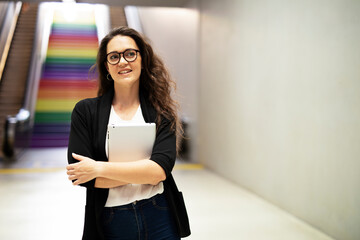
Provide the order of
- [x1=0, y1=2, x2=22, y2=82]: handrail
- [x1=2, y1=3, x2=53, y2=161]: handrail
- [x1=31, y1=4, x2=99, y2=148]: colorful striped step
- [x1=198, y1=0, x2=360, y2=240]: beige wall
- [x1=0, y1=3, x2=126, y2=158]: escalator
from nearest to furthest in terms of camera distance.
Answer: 1. [x1=198, y1=0, x2=360, y2=240]: beige wall
2. [x1=2, y1=3, x2=53, y2=161]: handrail
3. [x1=0, y1=3, x2=126, y2=158]: escalator
4. [x1=31, y1=4, x2=99, y2=148]: colorful striped step
5. [x1=0, y1=2, x2=22, y2=82]: handrail

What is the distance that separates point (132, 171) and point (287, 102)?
10.7 feet

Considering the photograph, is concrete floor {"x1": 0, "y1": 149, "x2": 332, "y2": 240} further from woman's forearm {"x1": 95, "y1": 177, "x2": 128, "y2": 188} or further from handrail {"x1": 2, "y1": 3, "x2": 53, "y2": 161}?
woman's forearm {"x1": 95, "y1": 177, "x2": 128, "y2": 188}

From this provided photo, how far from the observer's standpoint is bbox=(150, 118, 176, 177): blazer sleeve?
1.49 m

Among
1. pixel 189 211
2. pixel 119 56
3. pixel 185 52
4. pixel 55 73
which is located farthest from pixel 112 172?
pixel 55 73

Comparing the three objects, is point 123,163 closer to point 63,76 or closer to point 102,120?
point 102,120

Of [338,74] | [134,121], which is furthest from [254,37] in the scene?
[134,121]

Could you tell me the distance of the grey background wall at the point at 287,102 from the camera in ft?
10.9

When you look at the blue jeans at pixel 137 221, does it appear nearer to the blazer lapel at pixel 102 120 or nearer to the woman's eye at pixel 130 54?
the blazer lapel at pixel 102 120

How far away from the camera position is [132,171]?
56.0 inches

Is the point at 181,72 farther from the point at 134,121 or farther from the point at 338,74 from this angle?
the point at 134,121

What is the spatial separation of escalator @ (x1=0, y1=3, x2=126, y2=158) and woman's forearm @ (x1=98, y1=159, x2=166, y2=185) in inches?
260

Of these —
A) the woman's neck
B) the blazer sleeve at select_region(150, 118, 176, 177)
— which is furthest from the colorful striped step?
the blazer sleeve at select_region(150, 118, 176, 177)

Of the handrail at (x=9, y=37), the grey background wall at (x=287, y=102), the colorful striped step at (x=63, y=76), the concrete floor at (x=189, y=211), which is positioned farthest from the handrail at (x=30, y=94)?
the grey background wall at (x=287, y=102)

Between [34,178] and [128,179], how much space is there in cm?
534
